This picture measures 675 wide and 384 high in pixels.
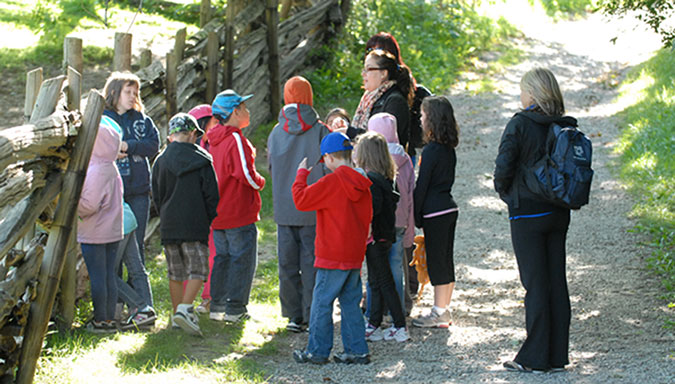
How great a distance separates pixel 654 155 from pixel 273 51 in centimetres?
593

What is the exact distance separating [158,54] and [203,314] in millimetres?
8095

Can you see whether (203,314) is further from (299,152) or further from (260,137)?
(260,137)

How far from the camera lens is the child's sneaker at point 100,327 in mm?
5551

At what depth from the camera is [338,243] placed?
5328 mm

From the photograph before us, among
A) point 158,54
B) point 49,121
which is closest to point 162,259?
point 49,121

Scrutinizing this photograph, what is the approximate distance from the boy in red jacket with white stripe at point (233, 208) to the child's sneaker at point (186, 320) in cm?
55

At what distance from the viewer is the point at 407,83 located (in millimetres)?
6723

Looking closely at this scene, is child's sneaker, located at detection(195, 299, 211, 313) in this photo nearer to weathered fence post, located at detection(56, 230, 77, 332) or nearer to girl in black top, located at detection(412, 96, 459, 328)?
weathered fence post, located at detection(56, 230, 77, 332)

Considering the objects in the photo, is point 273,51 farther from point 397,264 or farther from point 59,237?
point 59,237

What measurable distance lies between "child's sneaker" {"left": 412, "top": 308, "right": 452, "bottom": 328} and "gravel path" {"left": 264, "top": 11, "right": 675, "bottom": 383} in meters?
0.09

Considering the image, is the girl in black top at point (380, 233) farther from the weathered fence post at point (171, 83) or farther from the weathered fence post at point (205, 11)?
the weathered fence post at point (205, 11)

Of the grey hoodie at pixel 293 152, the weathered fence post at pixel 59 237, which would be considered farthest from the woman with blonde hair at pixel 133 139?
the weathered fence post at pixel 59 237

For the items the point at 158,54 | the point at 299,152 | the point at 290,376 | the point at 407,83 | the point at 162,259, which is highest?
the point at 158,54

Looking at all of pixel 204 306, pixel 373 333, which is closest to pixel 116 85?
pixel 204 306
